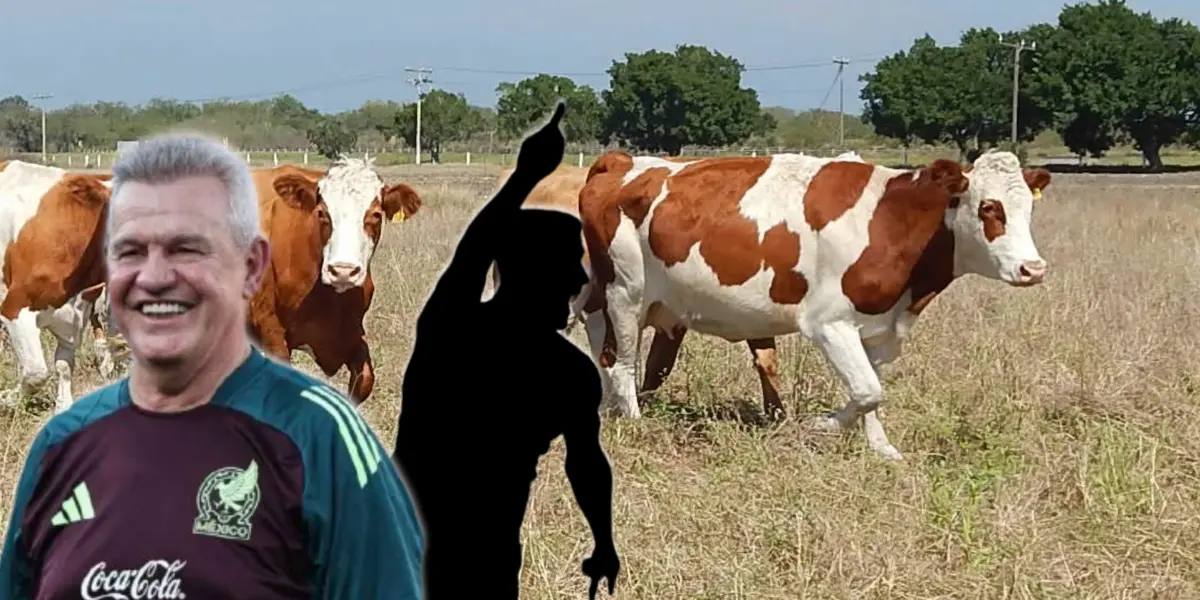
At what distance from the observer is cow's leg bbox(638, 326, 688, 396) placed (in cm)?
813

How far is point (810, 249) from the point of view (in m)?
7.04

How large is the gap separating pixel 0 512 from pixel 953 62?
6304 centimetres

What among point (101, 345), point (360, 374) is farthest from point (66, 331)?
point (360, 374)

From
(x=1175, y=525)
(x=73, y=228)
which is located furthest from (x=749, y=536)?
(x=73, y=228)

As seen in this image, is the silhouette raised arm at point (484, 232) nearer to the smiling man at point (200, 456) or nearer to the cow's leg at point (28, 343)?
the smiling man at point (200, 456)

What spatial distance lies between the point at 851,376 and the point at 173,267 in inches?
207

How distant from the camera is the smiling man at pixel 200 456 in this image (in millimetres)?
1855

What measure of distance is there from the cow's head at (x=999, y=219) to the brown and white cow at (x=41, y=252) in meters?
4.50

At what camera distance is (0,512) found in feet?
14.9

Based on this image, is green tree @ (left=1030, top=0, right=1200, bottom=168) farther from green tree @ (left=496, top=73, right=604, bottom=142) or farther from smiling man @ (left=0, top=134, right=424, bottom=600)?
→ smiling man @ (left=0, top=134, right=424, bottom=600)

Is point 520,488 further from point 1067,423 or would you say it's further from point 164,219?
point 1067,423

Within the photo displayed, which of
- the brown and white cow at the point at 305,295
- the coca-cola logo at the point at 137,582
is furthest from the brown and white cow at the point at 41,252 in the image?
the coca-cola logo at the point at 137,582

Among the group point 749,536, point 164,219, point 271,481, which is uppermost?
point 164,219

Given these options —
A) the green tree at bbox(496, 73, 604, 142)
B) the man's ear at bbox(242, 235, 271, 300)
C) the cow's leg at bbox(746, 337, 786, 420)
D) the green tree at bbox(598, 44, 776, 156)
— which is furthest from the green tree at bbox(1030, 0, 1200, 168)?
the man's ear at bbox(242, 235, 271, 300)
